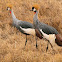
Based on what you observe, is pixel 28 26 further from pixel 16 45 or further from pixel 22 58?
pixel 22 58

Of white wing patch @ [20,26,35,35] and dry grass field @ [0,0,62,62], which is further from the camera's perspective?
white wing patch @ [20,26,35,35]

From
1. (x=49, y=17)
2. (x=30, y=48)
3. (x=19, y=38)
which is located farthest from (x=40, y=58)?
(x=49, y=17)

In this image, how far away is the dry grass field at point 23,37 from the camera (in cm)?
417

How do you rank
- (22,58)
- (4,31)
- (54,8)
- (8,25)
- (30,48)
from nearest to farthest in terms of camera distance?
(22,58), (30,48), (4,31), (8,25), (54,8)

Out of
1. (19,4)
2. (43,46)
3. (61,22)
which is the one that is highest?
(19,4)

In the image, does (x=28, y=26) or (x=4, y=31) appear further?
(x=4, y=31)

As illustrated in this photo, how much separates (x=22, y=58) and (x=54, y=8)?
15.6ft

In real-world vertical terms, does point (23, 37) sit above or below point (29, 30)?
below

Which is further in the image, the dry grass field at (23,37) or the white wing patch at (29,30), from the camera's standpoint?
the white wing patch at (29,30)

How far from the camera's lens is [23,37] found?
5961 millimetres

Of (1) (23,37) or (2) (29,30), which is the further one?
(1) (23,37)

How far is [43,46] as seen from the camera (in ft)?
16.9

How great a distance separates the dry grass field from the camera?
4168mm

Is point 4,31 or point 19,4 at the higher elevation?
point 19,4
